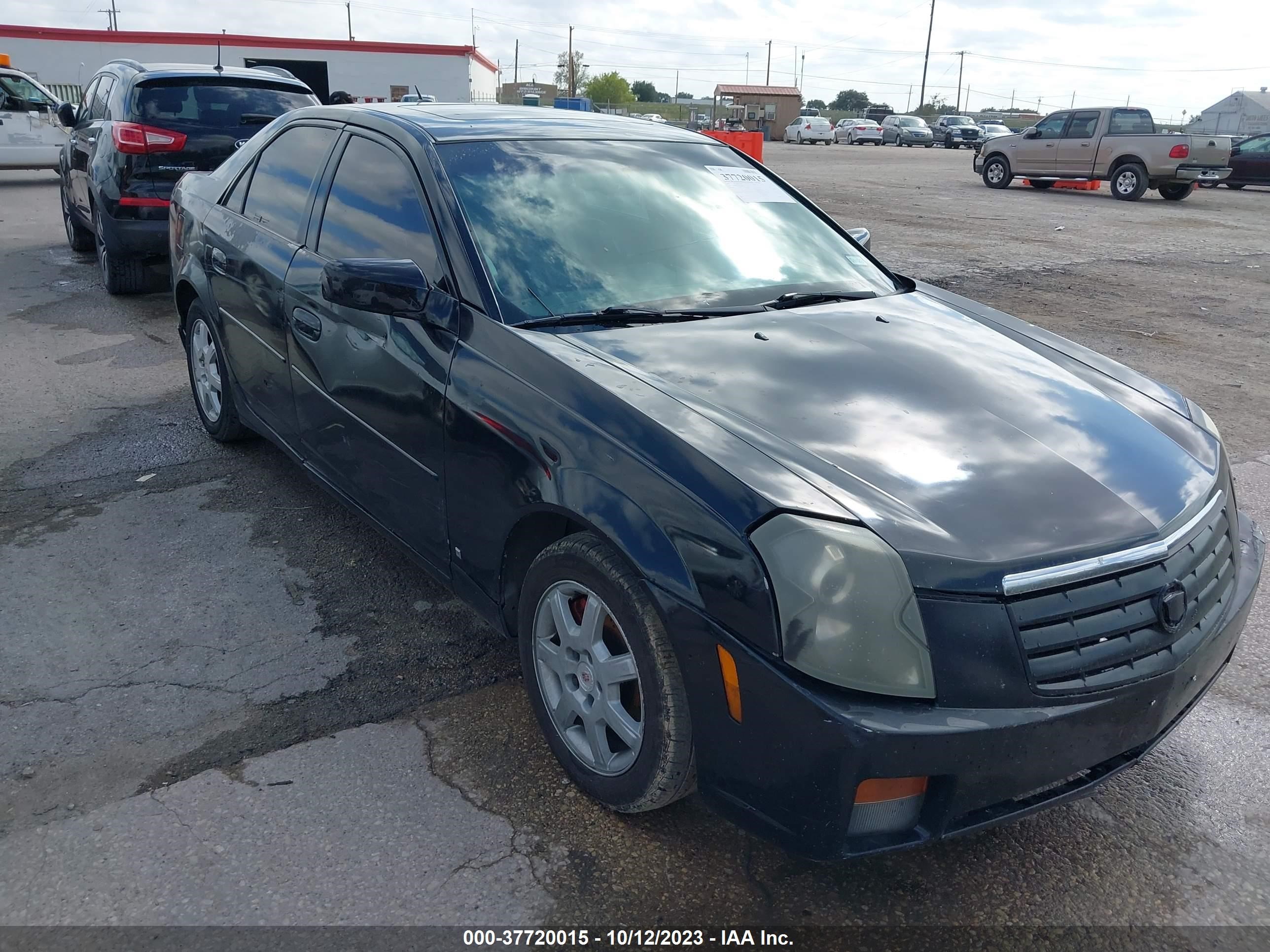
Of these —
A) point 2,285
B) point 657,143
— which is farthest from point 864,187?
point 657,143

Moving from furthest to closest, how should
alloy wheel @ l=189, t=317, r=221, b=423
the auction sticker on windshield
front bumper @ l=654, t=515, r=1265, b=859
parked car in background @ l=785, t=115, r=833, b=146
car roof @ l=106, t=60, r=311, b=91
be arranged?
parked car in background @ l=785, t=115, r=833, b=146 < car roof @ l=106, t=60, r=311, b=91 < alloy wheel @ l=189, t=317, r=221, b=423 < the auction sticker on windshield < front bumper @ l=654, t=515, r=1265, b=859

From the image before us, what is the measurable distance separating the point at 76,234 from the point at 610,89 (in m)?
108

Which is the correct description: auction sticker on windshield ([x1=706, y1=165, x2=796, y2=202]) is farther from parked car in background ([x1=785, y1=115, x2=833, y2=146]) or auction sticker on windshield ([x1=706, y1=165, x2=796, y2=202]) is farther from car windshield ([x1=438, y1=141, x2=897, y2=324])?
parked car in background ([x1=785, y1=115, x2=833, y2=146])

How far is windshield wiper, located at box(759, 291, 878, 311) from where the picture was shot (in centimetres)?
329

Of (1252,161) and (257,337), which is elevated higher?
(1252,161)

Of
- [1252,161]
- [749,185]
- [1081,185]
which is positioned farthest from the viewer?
[1252,161]

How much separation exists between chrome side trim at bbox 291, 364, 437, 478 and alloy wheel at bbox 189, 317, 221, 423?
1240 millimetres

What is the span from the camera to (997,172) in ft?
71.5

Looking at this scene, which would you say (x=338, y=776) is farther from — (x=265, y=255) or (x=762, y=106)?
(x=762, y=106)

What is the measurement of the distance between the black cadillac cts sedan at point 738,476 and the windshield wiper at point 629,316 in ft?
0.05

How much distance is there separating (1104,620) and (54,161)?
17.9m

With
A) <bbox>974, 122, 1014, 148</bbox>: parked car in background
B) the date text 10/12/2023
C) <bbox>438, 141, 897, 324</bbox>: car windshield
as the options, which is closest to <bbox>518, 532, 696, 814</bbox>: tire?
the date text 10/12/2023

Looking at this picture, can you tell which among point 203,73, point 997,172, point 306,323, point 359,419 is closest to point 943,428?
point 359,419

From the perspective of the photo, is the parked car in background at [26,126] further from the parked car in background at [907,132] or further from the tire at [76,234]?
the parked car in background at [907,132]
